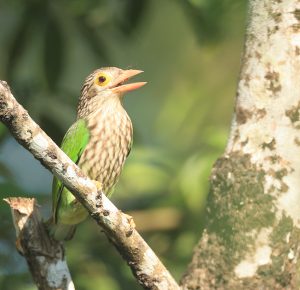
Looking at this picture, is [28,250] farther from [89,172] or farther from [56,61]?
[56,61]

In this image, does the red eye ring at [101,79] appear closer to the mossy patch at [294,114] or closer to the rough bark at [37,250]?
the rough bark at [37,250]

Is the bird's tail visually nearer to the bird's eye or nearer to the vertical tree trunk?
the vertical tree trunk

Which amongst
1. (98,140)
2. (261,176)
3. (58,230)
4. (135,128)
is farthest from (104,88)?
(261,176)

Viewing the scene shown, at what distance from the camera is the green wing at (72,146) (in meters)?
5.34

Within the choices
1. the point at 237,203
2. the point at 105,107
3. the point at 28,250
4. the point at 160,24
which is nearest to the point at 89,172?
the point at 105,107

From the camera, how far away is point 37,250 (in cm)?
477

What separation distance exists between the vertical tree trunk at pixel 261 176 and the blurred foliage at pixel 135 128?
123 cm

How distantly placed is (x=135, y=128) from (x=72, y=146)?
61.6 inches

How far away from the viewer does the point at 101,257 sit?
6695 millimetres

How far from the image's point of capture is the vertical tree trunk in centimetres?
430

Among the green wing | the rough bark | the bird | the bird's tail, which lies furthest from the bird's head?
the rough bark

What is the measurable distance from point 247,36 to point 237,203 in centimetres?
72

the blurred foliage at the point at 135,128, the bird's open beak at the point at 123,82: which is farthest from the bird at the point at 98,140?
the blurred foliage at the point at 135,128

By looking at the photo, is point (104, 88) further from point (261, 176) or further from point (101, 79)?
point (261, 176)
